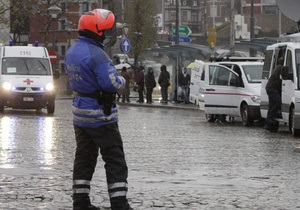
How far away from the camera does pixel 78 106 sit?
10.0 m

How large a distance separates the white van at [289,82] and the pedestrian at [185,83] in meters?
19.1

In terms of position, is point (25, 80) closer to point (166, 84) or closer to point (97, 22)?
point (166, 84)

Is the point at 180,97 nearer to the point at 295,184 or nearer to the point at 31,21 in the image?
the point at 295,184

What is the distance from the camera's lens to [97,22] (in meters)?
10.0

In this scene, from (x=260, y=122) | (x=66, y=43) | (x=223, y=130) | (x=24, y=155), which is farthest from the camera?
(x=66, y=43)

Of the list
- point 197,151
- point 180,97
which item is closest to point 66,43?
point 180,97

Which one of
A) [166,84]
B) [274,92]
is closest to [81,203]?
[274,92]

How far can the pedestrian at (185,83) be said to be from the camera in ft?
150

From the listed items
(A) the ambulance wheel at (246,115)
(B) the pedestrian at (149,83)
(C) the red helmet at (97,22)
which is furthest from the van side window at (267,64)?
(B) the pedestrian at (149,83)

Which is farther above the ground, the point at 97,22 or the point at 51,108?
the point at 97,22

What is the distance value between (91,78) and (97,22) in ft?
1.75

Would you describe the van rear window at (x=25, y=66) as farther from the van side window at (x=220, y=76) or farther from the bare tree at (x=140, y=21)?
the bare tree at (x=140, y=21)

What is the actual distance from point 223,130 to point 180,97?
22305 mm

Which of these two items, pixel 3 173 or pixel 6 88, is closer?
pixel 3 173
